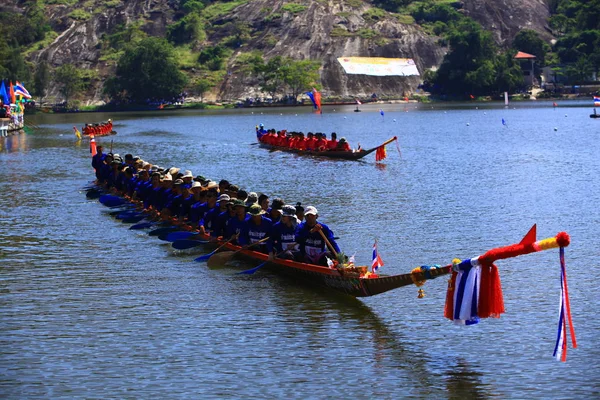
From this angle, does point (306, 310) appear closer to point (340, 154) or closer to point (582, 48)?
point (340, 154)

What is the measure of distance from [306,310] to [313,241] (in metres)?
1.77

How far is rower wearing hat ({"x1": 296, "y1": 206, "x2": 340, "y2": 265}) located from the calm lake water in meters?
0.84

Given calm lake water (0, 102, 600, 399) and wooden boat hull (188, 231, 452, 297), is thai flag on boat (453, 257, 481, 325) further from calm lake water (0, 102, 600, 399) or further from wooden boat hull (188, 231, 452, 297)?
calm lake water (0, 102, 600, 399)

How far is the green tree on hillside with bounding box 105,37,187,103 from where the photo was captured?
530ft

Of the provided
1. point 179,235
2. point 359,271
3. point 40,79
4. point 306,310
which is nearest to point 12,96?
point 179,235

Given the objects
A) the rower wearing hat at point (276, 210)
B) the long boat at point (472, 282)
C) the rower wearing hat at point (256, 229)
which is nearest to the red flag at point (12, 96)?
the rower wearing hat at point (256, 229)

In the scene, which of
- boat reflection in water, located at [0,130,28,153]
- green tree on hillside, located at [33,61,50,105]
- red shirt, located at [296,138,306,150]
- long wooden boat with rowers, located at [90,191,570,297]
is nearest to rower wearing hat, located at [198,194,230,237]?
long wooden boat with rowers, located at [90,191,570,297]

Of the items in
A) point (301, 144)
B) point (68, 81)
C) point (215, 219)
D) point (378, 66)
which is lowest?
point (215, 219)

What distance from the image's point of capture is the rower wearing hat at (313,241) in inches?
786

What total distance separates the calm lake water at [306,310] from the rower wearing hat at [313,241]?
0.84 meters

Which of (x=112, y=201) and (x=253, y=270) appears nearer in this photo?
(x=253, y=270)

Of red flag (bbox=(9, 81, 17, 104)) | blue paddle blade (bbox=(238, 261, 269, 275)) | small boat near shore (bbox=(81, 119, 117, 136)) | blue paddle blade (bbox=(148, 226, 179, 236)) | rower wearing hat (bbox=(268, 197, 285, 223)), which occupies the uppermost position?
red flag (bbox=(9, 81, 17, 104))

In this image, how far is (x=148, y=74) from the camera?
16125 cm

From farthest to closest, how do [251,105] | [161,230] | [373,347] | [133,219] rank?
[251,105] → [133,219] → [161,230] → [373,347]
